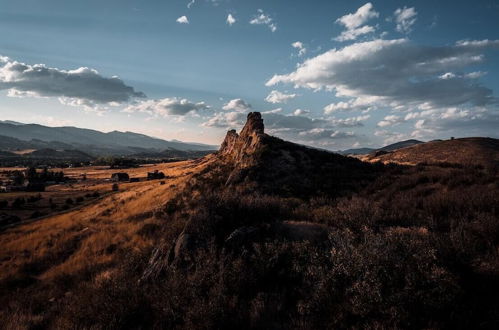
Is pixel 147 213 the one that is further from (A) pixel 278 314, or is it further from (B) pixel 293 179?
(A) pixel 278 314

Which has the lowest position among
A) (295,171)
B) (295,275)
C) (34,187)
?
(34,187)

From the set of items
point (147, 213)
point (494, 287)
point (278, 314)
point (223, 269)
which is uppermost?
point (494, 287)

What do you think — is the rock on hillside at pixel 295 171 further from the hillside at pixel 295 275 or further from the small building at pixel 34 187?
the small building at pixel 34 187

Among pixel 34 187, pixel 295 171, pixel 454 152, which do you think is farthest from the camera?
pixel 454 152

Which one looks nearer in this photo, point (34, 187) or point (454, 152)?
point (34, 187)

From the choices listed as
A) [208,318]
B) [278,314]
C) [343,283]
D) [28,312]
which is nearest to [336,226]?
[343,283]

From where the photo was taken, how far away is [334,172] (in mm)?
25734

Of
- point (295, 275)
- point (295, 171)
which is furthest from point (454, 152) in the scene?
point (295, 275)

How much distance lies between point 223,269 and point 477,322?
4.66 metres

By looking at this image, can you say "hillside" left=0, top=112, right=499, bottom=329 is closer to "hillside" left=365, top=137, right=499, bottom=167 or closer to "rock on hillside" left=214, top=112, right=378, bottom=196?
"rock on hillside" left=214, top=112, right=378, bottom=196

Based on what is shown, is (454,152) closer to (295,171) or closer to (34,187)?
(295,171)

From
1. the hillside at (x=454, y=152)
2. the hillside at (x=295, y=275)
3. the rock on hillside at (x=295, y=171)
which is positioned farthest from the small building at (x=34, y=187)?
the hillside at (x=454, y=152)

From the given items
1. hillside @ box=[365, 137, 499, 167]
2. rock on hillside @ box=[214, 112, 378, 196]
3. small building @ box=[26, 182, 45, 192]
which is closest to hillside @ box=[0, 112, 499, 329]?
rock on hillside @ box=[214, 112, 378, 196]

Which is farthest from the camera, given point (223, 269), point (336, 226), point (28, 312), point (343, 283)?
point (336, 226)
